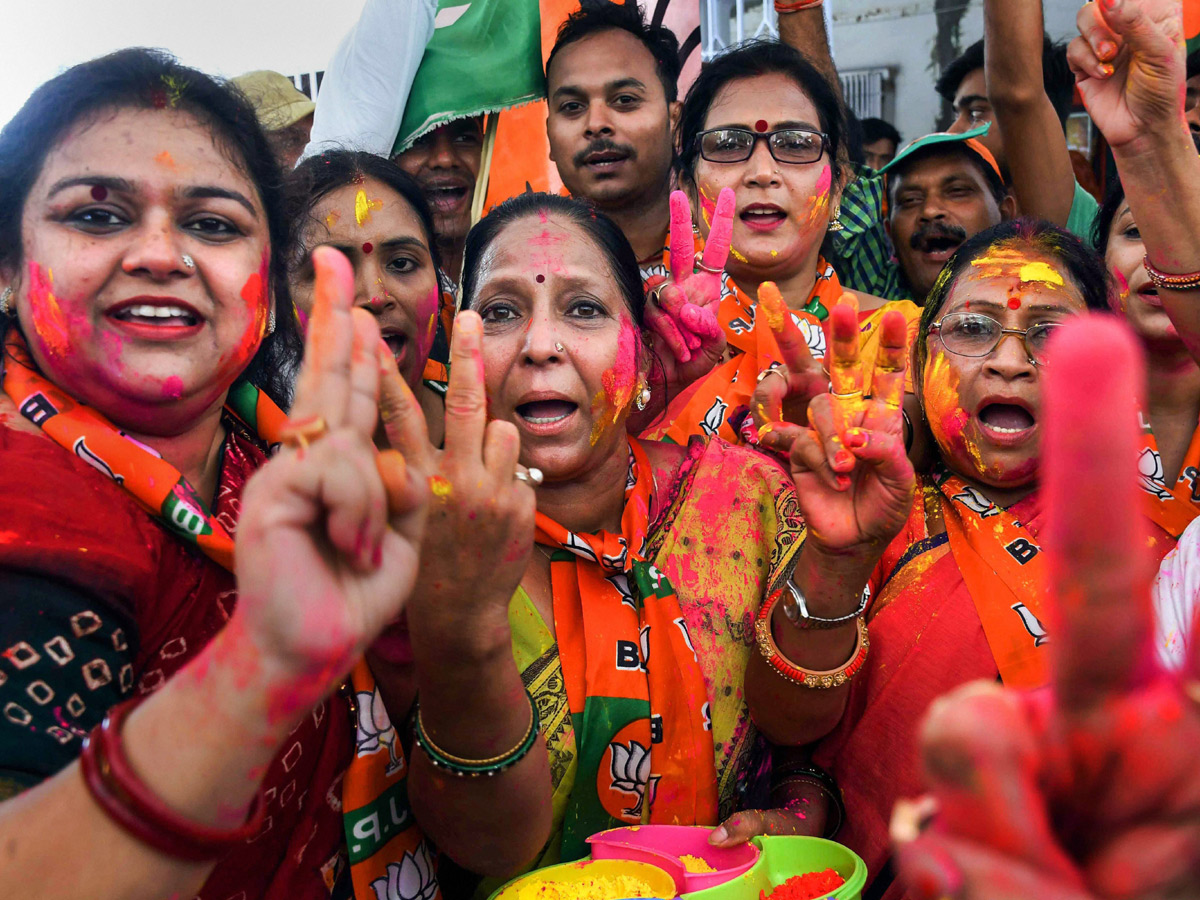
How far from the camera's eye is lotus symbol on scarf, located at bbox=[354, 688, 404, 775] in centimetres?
174

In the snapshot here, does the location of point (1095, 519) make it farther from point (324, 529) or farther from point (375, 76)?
point (375, 76)

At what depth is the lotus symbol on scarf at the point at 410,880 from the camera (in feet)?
5.77

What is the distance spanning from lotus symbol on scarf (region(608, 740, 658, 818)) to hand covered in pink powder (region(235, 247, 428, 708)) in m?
0.92

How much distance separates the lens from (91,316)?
62.9 inches

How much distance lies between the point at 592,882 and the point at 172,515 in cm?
91

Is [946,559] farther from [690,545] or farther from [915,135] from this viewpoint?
[915,135]

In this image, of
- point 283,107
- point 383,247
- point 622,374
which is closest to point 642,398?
point 622,374

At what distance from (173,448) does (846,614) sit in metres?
1.30

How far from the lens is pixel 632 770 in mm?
1915

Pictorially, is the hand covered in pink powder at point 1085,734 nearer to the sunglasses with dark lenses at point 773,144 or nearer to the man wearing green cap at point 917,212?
the sunglasses with dark lenses at point 773,144

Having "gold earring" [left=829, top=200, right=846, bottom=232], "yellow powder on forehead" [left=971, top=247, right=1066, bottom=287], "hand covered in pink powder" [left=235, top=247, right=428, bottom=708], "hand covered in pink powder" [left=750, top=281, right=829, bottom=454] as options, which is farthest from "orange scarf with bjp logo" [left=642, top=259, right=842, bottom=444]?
"hand covered in pink powder" [left=235, top=247, right=428, bottom=708]

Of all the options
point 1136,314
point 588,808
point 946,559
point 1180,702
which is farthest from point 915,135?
point 1180,702

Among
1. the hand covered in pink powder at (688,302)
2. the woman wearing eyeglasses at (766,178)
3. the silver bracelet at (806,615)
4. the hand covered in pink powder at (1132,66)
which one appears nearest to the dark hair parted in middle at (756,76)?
the woman wearing eyeglasses at (766,178)

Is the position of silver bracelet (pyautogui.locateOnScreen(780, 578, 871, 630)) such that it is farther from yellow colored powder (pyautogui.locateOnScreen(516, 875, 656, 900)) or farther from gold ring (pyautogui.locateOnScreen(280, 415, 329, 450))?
gold ring (pyautogui.locateOnScreen(280, 415, 329, 450))
